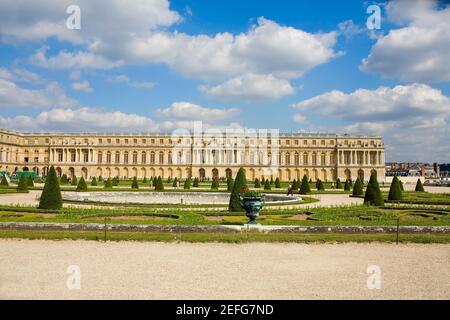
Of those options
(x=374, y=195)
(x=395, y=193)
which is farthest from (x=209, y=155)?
(x=374, y=195)

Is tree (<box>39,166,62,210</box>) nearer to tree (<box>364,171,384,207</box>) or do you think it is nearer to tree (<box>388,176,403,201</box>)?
tree (<box>364,171,384,207</box>)

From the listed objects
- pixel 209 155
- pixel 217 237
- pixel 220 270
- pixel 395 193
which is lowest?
pixel 220 270

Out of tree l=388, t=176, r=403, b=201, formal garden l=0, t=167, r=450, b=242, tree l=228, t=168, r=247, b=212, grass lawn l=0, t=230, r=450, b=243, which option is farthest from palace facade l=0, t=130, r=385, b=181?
grass lawn l=0, t=230, r=450, b=243

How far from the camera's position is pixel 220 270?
7.01 m

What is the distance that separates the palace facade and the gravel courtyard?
6277cm

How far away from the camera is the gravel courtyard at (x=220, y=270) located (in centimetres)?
579

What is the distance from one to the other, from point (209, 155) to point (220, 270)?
65.5 metres

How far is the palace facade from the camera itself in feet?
237

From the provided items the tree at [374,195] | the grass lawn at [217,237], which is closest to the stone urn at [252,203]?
the grass lawn at [217,237]

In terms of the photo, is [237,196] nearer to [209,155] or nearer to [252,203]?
[252,203]

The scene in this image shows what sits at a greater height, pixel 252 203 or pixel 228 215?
pixel 252 203

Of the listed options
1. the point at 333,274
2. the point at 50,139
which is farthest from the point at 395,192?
the point at 50,139

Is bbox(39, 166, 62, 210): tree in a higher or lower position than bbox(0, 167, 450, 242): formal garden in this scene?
higher

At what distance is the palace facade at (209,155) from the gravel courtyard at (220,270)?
206ft
